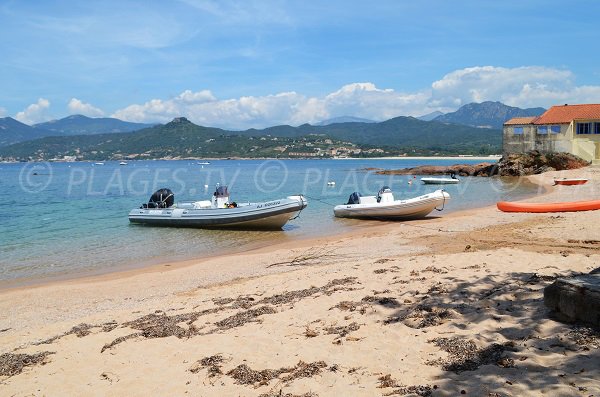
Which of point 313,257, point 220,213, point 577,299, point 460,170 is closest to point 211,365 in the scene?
point 577,299

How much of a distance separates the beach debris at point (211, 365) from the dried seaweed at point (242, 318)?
3.77ft

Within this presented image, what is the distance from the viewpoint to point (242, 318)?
6.96 meters

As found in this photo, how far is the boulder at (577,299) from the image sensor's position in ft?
15.6

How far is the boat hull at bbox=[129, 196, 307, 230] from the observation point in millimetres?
20031

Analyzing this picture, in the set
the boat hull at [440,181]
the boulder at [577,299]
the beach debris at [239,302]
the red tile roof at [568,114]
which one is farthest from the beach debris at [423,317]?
the red tile roof at [568,114]

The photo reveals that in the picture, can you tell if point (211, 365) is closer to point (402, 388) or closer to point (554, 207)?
point (402, 388)

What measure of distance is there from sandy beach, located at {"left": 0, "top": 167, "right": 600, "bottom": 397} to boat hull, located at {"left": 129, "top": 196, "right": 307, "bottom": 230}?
352 inches

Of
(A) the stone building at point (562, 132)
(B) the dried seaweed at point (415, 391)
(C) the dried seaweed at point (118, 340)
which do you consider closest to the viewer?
(B) the dried seaweed at point (415, 391)

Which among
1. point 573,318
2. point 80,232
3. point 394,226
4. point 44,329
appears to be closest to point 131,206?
point 80,232

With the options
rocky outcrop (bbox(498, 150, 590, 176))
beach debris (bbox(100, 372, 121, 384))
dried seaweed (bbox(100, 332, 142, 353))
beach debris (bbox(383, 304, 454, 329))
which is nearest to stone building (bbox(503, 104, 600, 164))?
rocky outcrop (bbox(498, 150, 590, 176))

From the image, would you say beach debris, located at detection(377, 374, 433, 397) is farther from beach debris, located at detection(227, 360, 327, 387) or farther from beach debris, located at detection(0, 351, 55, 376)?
beach debris, located at detection(0, 351, 55, 376)

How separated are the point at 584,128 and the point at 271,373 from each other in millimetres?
48112

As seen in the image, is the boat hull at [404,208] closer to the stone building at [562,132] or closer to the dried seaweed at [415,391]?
the dried seaweed at [415,391]

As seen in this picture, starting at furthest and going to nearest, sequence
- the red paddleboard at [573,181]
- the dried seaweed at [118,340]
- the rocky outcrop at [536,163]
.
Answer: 1. the rocky outcrop at [536,163]
2. the red paddleboard at [573,181]
3. the dried seaweed at [118,340]
